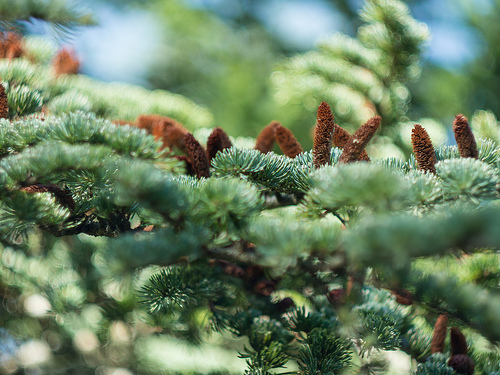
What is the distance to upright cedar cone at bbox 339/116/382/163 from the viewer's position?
43 centimetres

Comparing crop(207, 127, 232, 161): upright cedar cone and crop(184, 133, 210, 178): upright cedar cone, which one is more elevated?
crop(207, 127, 232, 161): upright cedar cone

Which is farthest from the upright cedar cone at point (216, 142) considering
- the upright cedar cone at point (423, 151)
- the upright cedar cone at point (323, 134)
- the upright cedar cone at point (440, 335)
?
the upright cedar cone at point (440, 335)

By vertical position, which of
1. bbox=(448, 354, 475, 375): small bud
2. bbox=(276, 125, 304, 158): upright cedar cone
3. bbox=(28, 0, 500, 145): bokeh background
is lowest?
bbox=(448, 354, 475, 375): small bud

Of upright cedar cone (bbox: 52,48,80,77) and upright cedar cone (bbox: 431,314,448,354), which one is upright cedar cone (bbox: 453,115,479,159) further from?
upright cedar cone (bbox: 52,48,80,77)

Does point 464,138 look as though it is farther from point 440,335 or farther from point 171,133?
point 171,133

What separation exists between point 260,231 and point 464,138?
267 mm

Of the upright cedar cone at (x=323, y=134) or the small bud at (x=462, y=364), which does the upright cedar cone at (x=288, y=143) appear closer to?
the upright cedar cone at (x=323, y=134)

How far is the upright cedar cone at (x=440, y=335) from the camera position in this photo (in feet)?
1.61

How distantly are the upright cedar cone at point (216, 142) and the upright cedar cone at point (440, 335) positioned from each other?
1.08 ft

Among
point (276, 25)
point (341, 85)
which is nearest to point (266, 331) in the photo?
point (341, 85)

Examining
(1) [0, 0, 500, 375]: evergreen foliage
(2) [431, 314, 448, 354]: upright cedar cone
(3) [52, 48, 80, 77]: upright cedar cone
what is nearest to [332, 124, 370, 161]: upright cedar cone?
(1) [0, 0, 500, 375]: evergreen foliage

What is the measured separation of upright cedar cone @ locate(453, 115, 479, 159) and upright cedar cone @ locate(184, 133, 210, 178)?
0.92ft

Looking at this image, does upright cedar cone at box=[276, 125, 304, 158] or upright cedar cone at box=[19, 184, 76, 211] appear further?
upright cedar cone at box=[276, 125, 304, 158]

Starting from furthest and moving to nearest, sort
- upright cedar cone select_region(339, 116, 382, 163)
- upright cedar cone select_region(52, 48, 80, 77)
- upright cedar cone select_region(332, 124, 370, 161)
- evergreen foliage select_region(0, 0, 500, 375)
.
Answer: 1. upright cedar cone select_region(52, 48, 80, 77)
2. upright cedar cone select_region(332, 124, 370, 161)
3. upright cedar cone select_region(339, 116, 382, 163)
4. evergreen foliage select_region(0, 0, 500, 375)
